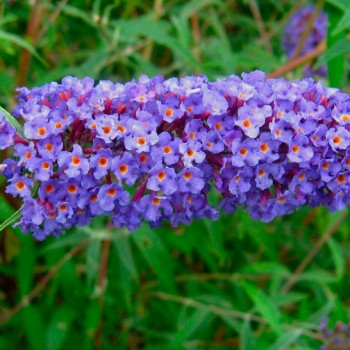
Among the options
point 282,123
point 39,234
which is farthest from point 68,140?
point 282,123

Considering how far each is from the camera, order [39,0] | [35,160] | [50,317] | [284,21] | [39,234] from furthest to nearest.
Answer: [284,21] → [50,317] → [39,0] → [39,234] → [35,160]

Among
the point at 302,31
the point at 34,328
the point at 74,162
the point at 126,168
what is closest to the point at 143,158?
the point at 126,168

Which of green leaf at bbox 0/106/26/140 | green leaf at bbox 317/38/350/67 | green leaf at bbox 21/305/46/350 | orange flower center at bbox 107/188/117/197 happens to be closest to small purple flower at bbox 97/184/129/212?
orange flower center at bbox 107/188/117/197

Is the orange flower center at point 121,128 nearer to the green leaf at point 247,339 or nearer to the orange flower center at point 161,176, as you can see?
the orange flower center at point 161,176

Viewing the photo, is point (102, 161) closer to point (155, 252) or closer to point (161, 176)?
point (161, 176)

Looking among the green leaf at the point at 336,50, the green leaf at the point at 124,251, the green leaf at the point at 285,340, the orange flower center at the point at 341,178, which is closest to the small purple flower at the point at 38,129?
the orange flower center at the point at 341,178

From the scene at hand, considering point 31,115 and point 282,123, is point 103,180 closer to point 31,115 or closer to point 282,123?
point 31,115

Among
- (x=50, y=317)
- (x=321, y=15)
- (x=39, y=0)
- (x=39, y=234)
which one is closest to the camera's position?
(x=39, y=234)
